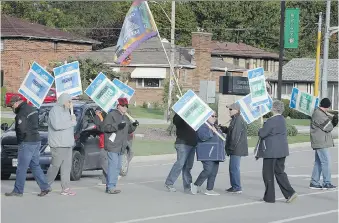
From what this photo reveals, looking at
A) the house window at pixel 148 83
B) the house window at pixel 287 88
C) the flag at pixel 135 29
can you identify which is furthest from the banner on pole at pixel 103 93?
the house window at pixel 287 88

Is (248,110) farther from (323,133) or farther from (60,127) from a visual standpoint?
(60,127)

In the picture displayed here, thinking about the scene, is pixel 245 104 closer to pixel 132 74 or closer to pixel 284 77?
pixel 132 74

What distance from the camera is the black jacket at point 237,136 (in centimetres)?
1620

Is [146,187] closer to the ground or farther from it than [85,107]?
closer to the ground

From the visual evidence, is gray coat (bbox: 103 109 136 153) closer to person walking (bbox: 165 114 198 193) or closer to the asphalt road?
the asphalt road

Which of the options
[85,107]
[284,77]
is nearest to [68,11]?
[284,77]

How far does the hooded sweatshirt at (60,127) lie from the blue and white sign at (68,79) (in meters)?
2.34

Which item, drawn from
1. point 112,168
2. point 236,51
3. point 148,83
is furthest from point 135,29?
point 236,51

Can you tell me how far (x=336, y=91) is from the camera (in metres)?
77.6

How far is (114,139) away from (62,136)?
43.7 inches

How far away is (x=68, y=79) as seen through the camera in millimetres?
17484

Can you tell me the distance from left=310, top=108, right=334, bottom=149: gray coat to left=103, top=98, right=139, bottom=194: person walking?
3.88 m

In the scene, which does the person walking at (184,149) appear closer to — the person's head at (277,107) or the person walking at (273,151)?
the person walking at (273,151)

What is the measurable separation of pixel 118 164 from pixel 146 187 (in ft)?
A: 5.52
